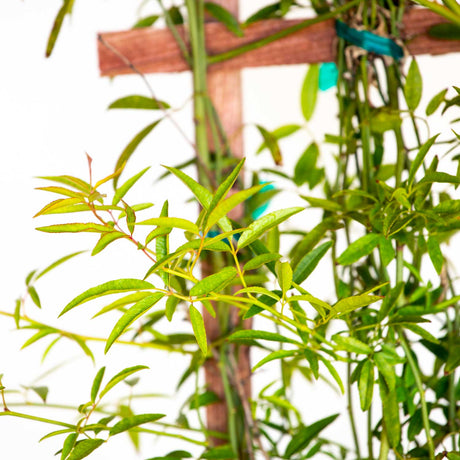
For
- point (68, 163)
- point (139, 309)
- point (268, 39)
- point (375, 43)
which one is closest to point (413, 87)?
point (375, 43)

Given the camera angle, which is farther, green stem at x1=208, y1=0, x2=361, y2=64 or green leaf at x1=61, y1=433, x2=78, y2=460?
green stem at x1=208, y1=0, x2=361, y2=64

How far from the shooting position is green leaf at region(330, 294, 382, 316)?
13.3 inches

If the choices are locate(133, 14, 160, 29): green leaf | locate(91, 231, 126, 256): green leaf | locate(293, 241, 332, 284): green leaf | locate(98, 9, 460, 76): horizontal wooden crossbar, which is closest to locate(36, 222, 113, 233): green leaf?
locate(91, 231, 126, 256): green leaf

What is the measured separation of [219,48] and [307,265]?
37 cm

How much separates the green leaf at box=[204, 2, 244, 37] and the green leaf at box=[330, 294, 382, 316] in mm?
411

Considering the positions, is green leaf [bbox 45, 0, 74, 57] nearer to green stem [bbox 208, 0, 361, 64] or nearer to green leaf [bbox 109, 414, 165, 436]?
green stem [bbox 208, 0, 361, 64]

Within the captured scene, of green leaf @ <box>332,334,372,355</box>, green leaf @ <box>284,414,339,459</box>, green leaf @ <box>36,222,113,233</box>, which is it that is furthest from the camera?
green leaf @ <box>284,414,339,459</box>

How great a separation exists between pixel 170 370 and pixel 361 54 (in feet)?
2.86

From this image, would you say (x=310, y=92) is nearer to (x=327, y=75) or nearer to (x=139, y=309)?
(x=327, y=75)

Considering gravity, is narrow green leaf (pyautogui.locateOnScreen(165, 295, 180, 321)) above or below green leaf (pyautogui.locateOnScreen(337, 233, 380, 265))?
below

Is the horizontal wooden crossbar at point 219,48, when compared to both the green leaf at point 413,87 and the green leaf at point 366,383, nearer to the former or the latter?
the green leaf at point 413,87

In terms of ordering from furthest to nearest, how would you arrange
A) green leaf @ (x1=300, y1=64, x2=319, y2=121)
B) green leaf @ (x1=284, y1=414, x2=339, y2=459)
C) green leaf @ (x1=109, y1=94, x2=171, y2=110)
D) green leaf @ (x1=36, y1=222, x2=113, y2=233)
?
green leaf @ (x1=300, y1=64, x2=319, y2=121), green leaf @ (x1=109, y1=94, x2=171, y2=110), green leaf @ (x1=284, y1=414, x2=339, y2=459), green leaf @ (x1=36, y1=222, x2=113, y2=233)

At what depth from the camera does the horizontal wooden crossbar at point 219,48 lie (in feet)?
2.23

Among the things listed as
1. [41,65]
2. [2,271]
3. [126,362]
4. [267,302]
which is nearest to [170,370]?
[126,362]
